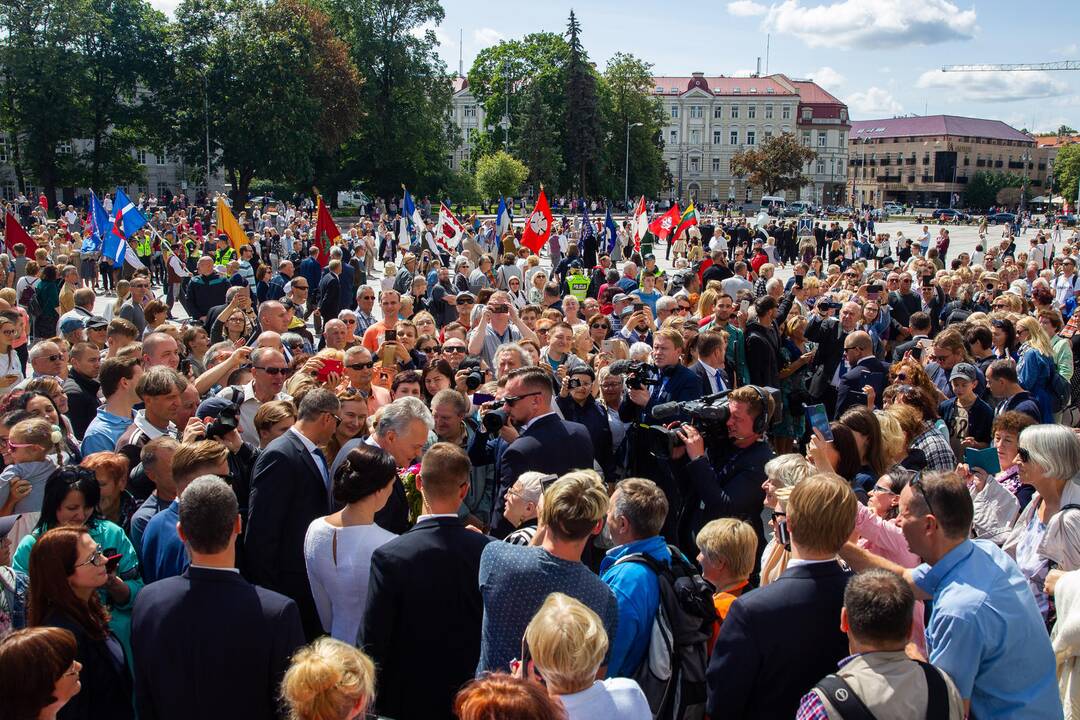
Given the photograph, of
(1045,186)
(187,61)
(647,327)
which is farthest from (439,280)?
(1045,186)

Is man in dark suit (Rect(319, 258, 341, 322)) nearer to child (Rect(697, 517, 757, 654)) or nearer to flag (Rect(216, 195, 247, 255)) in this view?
flag (Rect(216, 195, 247, 255))

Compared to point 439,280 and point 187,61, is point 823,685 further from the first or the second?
point 187,61

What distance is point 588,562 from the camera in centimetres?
488

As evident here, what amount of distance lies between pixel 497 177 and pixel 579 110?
17.0 metres

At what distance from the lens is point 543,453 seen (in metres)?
4.74

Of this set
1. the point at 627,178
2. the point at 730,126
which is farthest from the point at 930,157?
the point at 627,178

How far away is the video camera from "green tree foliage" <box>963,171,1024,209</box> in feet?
408

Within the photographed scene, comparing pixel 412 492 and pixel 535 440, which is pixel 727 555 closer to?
pixel 535 440

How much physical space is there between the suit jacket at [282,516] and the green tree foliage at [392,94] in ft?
178

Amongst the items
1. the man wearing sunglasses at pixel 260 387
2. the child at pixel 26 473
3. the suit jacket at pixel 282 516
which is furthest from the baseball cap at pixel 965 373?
the child at pixel 26 473

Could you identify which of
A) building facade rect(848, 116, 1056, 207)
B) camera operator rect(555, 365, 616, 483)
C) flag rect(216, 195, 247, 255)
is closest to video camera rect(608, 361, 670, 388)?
camera operator rect(555, 365, 616, 483)

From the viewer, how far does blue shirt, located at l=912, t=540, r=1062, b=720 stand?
307 cm

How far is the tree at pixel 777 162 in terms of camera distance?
266 ft

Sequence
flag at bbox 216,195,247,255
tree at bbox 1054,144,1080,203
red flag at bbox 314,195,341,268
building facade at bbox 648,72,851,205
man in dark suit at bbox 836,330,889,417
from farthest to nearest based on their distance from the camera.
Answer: building facade at bbox 648,72,851,205, tree at bbox 1054,144,1080,203, red flag at bbox 314,195,341,268, flag at bbox 216,195,247,255, man in dark suit at bbox 836,330,889,417
